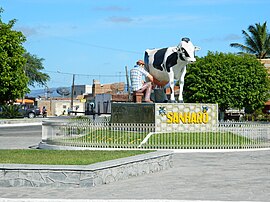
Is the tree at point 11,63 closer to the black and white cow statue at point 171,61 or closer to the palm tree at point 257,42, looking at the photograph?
the black and white cow statue at point 171,61

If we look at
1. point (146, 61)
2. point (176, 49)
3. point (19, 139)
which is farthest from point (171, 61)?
point (19, 139)

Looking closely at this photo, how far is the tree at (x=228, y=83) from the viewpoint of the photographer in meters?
53.8

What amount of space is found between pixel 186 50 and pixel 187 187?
13.3m

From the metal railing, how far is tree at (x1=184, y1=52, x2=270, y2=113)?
30920 mm

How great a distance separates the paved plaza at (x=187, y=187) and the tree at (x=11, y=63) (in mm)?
30057

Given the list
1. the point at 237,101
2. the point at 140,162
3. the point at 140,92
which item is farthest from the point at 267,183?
the point at 237,101

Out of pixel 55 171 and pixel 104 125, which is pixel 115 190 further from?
pixel 104 125

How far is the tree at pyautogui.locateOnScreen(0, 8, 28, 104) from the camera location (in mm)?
44062

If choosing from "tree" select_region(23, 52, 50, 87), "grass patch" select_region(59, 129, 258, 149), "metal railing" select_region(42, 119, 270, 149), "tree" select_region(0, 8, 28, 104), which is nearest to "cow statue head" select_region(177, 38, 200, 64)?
Result: "metal railing" select_region(42, 119, 270, 149)

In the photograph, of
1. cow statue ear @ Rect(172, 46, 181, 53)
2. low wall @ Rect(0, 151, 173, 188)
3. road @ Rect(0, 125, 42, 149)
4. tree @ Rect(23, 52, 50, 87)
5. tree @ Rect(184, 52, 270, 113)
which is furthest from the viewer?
tree @ Rect(23, 52, 50, 87)

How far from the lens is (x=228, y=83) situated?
177 ft

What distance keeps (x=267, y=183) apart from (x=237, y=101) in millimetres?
42100

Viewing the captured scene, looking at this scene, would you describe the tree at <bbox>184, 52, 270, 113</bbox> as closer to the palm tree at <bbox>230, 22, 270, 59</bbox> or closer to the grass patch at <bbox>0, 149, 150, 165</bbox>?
the palm tree at <bbox>230, 22, 270, 59</bbox>

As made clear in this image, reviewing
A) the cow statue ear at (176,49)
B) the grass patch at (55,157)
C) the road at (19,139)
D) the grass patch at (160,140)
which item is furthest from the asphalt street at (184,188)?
the road at (19,139)
